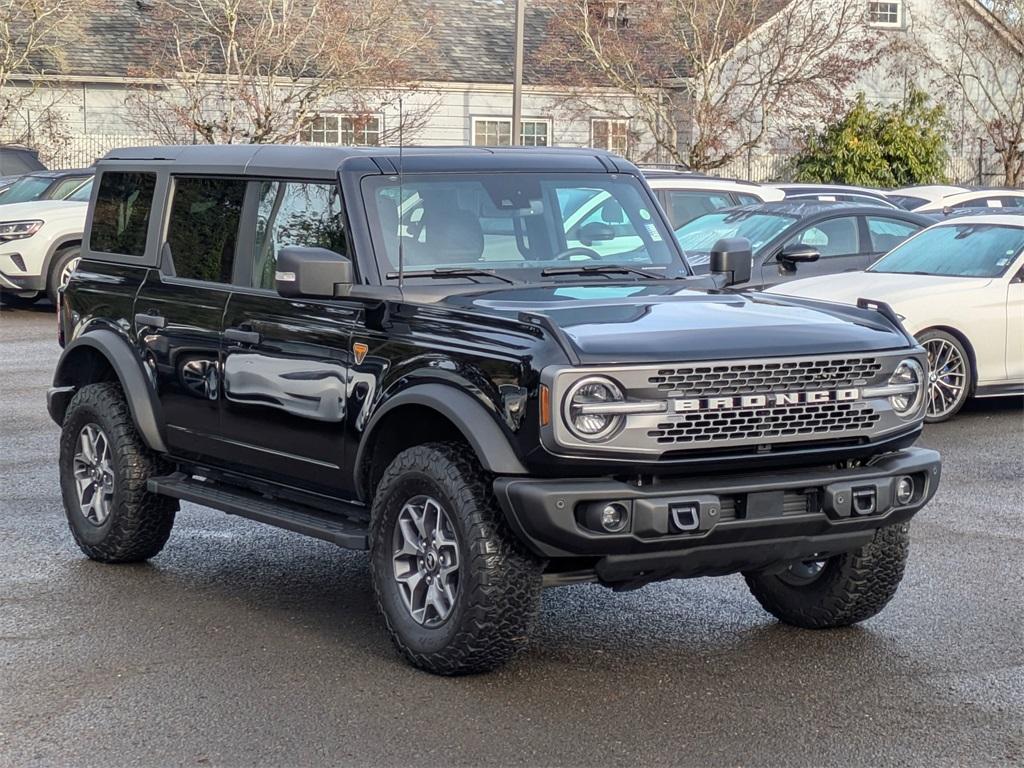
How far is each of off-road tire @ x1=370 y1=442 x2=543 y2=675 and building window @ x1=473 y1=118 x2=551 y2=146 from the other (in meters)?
34.8

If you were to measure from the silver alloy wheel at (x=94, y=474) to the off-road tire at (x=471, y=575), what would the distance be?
2.30 m

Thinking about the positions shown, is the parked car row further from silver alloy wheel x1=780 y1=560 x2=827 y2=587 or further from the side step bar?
silver alloy wheel x1=780 y1=560 x2=827 y2=587

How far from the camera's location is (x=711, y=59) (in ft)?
118

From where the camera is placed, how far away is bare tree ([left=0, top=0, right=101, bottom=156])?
35781 mm

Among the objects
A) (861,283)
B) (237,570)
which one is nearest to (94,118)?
(861,283)

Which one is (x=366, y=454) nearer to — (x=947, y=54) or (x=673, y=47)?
(x=673, y=47)

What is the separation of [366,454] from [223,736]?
4.55ft

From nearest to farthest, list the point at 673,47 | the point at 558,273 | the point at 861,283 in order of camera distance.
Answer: the point at 558,273
the point at 861,283
the point at 673,47

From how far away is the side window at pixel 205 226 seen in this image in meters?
7.43

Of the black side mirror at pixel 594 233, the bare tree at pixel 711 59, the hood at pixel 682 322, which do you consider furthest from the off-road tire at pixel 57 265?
the bare tree at pixel 711 59

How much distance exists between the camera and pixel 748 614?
7051mm

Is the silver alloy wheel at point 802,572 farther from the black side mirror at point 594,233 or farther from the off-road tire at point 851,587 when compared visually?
the black side mirror at point 594,233

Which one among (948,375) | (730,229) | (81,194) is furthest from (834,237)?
(81,194)

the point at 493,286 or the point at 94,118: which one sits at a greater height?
the point at 94,118
